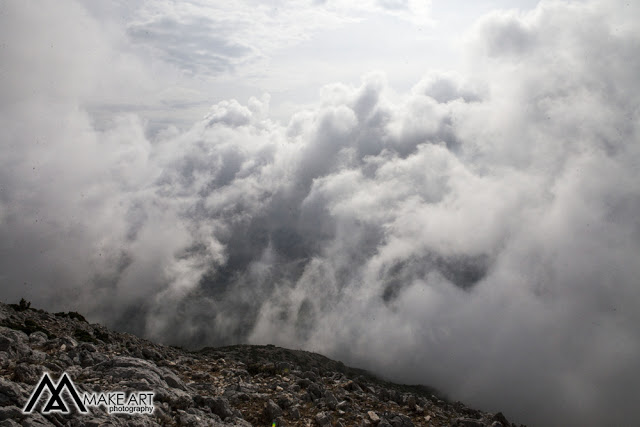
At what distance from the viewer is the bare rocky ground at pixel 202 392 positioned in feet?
50.0

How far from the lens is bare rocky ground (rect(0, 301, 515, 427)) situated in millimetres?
15250

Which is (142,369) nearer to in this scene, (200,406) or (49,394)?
(200,406)

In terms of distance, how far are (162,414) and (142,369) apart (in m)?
4.63

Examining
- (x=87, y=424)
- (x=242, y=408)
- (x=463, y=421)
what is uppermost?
(x=463, y=421)

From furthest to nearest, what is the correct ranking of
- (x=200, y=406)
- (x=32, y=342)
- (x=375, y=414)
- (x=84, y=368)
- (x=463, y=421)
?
(x=32, y=342) < (x=463, y=421) < (x=375, y=414) < (x=84, y=368) < (x=200, y=406)

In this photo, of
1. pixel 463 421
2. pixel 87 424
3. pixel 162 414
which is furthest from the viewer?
pixel 463 421

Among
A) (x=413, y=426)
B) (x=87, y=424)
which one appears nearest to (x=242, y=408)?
(x=87, y=424)

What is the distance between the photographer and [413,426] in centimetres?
2073

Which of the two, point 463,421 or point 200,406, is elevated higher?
point 463,421

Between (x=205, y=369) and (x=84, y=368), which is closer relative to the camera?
(x=84, y=368)

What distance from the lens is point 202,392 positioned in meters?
21.3

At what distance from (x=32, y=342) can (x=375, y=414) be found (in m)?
24.0

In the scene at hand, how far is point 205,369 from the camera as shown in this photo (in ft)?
90.6

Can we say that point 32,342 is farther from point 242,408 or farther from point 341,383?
point 341,383
